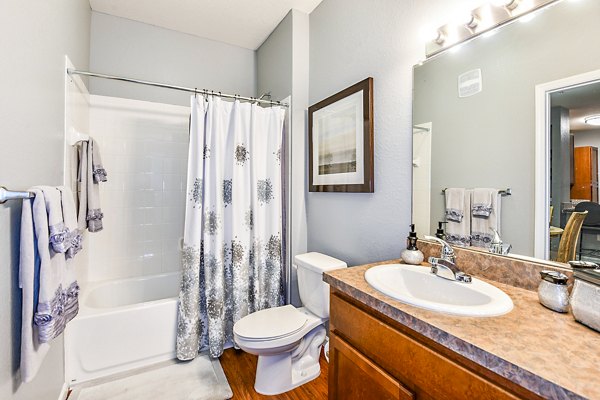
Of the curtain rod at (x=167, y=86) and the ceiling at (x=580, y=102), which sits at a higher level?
the curtain rod at (x=167, y=86)

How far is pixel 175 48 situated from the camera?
2625 mm

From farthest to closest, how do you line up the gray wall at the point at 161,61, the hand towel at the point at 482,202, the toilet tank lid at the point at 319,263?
the gray wall at the point at 161,61, the toilet tank lid at the point at 319,263, the hand towel at the point at 482,202

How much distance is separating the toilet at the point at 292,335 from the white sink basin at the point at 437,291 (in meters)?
0.56

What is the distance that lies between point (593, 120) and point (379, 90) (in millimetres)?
962

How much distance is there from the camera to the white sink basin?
80cm

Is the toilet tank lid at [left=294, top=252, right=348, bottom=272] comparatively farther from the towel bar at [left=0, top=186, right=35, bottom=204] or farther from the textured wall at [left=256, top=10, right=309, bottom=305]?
the towel bar at [left=0, top=186, right=35, bottom=204]

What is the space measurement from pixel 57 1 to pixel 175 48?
1.35 m

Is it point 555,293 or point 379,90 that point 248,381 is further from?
point 379,90

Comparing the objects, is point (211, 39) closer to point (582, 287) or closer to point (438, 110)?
point (438, 110)

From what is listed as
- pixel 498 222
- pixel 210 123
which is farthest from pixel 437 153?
pixel 210 123

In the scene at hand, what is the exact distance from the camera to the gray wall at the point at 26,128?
88 centimetres

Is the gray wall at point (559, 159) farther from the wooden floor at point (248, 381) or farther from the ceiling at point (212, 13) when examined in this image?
the ceiling at point (212, 13)

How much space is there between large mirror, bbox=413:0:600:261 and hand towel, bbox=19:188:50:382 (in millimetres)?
1591

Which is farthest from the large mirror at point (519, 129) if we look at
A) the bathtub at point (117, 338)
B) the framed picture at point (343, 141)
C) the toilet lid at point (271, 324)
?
the bathtub at point (117, 338)
